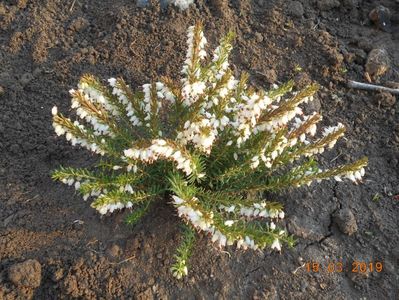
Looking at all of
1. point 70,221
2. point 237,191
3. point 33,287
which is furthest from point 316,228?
point 33,287

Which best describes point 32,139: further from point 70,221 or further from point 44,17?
point 44,17

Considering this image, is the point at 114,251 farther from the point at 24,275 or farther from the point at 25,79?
the point at 25,79

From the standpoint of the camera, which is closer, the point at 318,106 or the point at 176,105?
the point at 176,105

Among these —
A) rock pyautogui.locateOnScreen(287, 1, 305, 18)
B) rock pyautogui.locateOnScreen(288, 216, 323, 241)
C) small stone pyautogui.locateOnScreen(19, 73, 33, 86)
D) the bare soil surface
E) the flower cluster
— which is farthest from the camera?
rock pyautogui.locateOnScreen(287, 1, 305, 18)

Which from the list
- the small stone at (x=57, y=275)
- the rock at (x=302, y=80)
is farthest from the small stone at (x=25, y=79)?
the rock at (x=302, y=80)

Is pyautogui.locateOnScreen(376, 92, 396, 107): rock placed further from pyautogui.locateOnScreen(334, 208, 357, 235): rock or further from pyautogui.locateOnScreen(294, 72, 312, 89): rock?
pyautogui.locateOnScreen(334, 208, 357, 235): rock

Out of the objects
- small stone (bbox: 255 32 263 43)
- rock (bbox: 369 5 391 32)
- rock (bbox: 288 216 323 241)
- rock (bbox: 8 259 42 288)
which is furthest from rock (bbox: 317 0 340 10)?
rock (bbox: 8 259 42 288)
